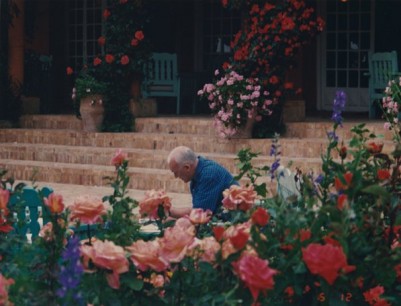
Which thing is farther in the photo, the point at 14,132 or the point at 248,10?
the point at 14,132

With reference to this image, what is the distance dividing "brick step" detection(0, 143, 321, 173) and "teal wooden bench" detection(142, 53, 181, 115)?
173cm

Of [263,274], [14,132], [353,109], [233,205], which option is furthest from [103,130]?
[263,274]

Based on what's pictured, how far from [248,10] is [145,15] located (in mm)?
1819

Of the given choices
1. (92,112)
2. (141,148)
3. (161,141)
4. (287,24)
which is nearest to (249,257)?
(287,24)

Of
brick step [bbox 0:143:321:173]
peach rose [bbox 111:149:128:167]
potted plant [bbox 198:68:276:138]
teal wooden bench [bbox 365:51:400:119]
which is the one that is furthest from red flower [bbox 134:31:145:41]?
peach rose [bbox 111:149:128:167]

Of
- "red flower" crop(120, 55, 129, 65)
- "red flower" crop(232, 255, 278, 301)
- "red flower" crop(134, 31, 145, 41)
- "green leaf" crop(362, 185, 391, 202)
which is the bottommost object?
"red flower" crop(232, 255, 278, 301)

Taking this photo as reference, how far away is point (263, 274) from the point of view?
276 cm

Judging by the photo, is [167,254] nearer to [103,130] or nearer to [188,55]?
[103,130]

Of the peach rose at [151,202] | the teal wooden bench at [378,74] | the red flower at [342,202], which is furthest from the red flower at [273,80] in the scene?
the red flower at [342,202]

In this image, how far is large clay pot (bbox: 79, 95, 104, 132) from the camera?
1387cm

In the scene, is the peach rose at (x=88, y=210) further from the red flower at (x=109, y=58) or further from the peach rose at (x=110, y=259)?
the red flower at (x=109, y=58)

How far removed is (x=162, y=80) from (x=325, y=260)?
12416 millimetres

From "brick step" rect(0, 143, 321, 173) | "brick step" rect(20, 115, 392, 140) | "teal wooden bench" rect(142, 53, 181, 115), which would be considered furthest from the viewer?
"teal wooden bench" rect(142, 53, 181, 115)

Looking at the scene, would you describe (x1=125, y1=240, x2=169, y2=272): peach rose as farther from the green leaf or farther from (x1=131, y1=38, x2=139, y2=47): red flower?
(x1=131, y1=38, x2=139, y2=47): red flower
